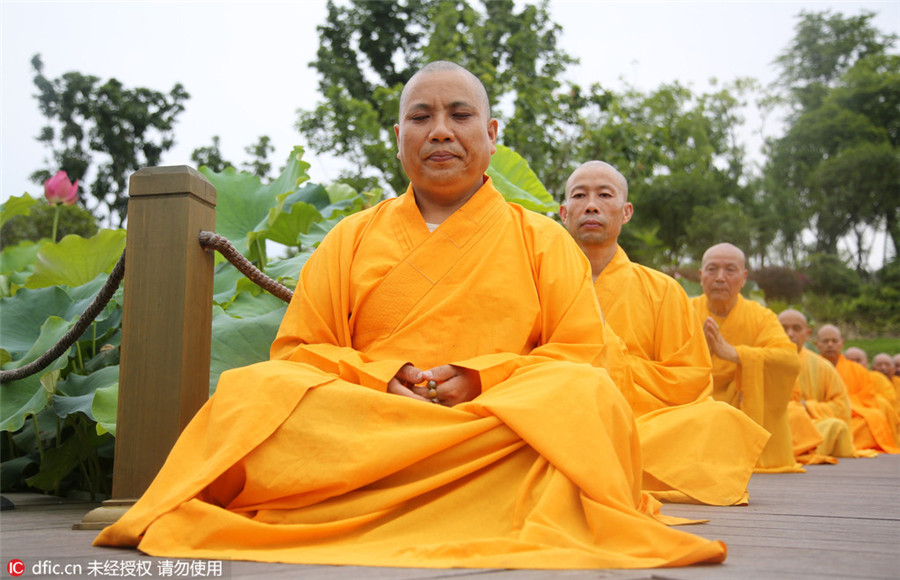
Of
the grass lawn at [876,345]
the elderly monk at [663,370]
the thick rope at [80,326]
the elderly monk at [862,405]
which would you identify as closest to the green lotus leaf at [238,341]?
the thick rope at [80,326]

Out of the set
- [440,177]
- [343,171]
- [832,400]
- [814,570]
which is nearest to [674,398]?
[440,177]

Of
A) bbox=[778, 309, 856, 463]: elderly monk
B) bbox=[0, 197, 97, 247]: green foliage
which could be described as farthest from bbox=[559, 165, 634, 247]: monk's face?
bbox=[0, 197, 97, 247]: green foliage

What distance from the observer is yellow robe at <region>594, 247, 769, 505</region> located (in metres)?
3.80

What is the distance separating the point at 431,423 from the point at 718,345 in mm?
3793

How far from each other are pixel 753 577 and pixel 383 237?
60.3 inches

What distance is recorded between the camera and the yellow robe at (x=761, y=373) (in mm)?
5711

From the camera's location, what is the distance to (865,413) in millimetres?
10000

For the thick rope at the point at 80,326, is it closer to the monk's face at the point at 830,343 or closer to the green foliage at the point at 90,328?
the green foliage at the point at 90,328

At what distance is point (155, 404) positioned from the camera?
2725mm

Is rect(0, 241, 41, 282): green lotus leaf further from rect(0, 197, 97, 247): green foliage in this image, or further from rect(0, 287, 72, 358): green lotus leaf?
rect(0, 197, 97, 247): green foliage

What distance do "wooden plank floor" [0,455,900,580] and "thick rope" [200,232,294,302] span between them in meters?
0.99

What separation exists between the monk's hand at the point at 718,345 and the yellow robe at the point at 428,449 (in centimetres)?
309

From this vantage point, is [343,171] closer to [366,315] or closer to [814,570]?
[366,315]

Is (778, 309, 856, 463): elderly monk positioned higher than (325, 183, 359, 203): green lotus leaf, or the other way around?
(325, 183, 359, 203): green lotus leaf
